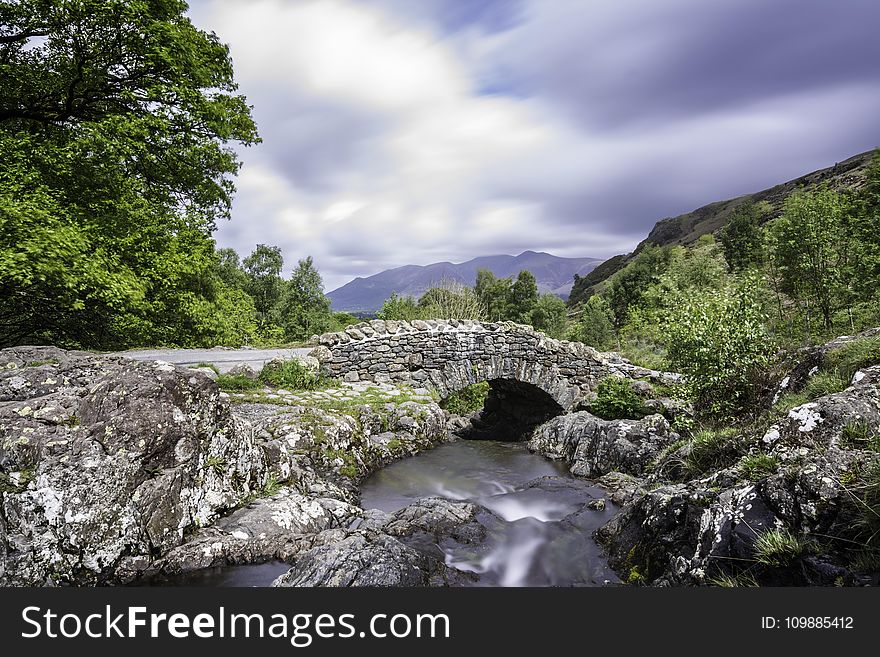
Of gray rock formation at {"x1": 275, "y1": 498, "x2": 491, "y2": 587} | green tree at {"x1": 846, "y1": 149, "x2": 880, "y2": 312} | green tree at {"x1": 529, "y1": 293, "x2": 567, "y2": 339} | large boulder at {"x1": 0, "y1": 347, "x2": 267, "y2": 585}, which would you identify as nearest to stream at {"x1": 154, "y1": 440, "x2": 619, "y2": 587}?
gray rock formation at {"x1": 275, "y1": 498, "x2": 491, "y2": 587}

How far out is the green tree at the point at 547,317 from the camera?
169 ft

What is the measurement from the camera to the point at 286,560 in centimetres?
589

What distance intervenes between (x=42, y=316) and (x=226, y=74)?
10071 mm

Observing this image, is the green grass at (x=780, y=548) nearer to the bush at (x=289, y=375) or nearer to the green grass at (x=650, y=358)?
the green grass at (x=650, y=358)

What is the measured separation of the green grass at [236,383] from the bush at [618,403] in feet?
33.7

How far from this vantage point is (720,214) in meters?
128

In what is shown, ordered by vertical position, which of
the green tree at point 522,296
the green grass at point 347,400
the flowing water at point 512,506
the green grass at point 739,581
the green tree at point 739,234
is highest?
the green tree at point 739,234

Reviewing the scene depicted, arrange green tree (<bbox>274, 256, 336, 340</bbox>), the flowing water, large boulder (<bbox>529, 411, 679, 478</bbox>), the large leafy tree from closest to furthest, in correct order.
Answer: the flowing water < the large leafy tree < large boulder (<bbox>529, 411, 679, 478</bbox>) < green tree (<bbox>274, 256, 336, 340</bbox>)

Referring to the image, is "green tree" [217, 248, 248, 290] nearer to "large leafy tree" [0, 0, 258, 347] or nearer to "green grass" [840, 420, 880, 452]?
"large leafy tree" [0, 0, 258, 347]

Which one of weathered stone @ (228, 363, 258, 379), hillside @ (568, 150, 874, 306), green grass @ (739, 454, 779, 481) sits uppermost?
hillside @ (568, 150, 874, 306)

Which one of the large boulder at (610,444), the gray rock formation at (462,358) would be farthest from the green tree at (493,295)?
the large boulder at (610,444)

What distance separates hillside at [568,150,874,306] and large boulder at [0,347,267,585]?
209 ft

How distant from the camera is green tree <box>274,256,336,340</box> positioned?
40031mm

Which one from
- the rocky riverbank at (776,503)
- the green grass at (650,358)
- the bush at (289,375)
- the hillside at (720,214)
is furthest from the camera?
the hillside at (720,214)
